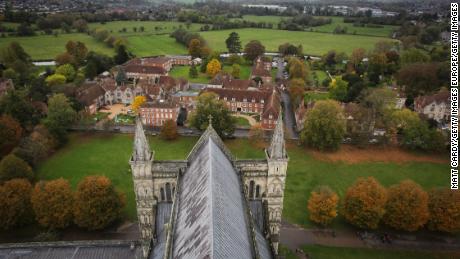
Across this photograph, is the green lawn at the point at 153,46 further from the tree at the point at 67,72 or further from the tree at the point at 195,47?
the tree at the point at 67,72

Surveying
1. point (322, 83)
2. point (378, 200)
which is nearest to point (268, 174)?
point (378, 200)

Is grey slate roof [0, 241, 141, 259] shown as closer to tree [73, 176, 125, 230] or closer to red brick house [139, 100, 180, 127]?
tree [73, 176, 125, 230]

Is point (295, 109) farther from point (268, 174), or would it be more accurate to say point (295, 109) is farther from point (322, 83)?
point (268, 174)

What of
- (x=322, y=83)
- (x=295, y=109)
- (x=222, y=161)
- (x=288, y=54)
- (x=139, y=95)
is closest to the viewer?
(x=222, y=161)

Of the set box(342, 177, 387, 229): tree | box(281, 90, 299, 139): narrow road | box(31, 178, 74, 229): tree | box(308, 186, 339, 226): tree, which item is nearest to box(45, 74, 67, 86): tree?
box(31, 178, 74, 229): tree

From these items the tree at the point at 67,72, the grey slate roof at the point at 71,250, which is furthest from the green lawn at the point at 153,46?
the grey slate roof at the point at 71,250

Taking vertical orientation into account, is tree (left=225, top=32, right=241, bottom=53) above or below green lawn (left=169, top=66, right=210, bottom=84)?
above
